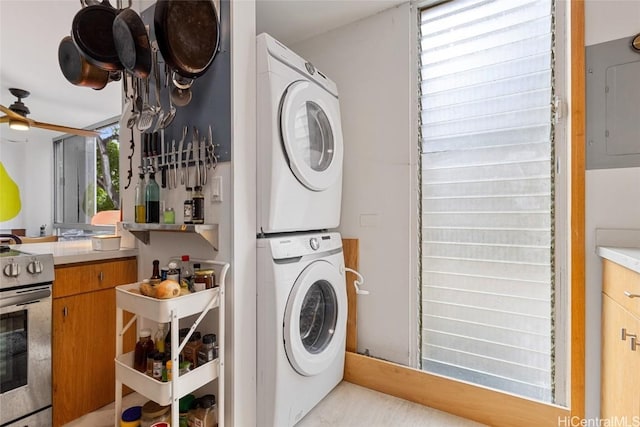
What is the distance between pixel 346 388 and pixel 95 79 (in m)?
2.23

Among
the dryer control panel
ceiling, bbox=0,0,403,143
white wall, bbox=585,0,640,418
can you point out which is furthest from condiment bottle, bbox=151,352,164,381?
ceiling, bbox=0,0,403,143

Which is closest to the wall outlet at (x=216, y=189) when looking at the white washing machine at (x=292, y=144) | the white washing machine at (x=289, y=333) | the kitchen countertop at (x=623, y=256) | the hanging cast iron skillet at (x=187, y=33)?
the white washing machine at (x=292, y=144)

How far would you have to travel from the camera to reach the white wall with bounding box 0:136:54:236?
4.42 m

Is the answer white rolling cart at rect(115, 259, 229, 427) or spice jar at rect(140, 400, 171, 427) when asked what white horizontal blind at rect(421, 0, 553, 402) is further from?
spice jar at rect(140, 400, 171, 427)

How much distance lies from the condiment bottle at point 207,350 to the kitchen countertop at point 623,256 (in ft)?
5.08

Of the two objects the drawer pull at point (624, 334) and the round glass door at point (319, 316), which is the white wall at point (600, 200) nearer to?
the drawer pull at point (624, 334)

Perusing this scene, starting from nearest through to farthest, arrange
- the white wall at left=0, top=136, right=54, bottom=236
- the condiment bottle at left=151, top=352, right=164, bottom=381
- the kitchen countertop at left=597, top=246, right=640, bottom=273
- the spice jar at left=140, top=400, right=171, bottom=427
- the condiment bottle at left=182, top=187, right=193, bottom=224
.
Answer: the kitchen countertop at left=597, top=246, right=640, bottom=273 → the condiment bottle at left=151, top=352, right=164, bottom=381 → the spice jar at left=140, top=400, right=171, bottom=427 → the condiment bottle at left=182, top=187, right=193, bottom=224 → the white wall at left=0, top=136, right=54, bottom=236

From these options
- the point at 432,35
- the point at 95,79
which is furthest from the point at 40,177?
the point at 432,35

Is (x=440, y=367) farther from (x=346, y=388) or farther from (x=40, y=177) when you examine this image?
(x=40, y=177)

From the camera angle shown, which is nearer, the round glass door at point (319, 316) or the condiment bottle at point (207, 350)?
the condiment bottle at point (207, 350)

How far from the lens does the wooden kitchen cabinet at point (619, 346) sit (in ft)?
3.11

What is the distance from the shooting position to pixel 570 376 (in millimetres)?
1351

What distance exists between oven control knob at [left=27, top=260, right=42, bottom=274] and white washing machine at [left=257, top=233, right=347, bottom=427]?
3.28ft

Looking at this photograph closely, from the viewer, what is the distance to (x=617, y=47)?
1.28m
